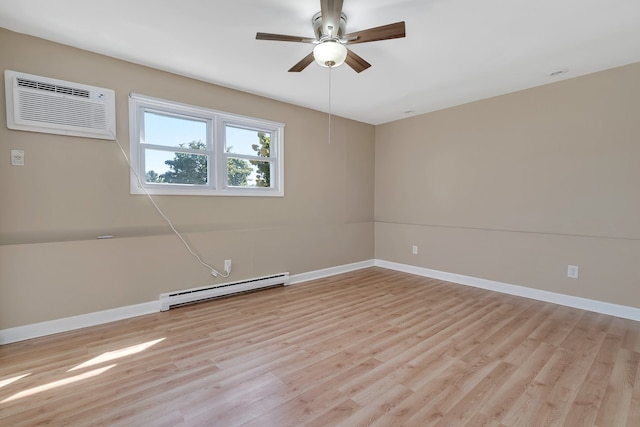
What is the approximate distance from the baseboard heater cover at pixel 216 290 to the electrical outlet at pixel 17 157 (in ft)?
5.38

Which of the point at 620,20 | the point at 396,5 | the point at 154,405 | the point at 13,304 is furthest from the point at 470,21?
the point at 13,304

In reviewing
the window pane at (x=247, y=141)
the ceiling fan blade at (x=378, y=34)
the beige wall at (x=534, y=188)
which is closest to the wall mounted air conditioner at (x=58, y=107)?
the window pane at (x=247, y=141)

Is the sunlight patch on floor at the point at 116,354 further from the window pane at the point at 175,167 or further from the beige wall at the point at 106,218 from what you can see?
the window pane at the point at 175,167

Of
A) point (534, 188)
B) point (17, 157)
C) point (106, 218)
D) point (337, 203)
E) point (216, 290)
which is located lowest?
point (216, 290)

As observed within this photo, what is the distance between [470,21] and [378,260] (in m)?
3.78

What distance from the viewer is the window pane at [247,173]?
3.67m

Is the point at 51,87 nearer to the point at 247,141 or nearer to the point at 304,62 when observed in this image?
the point at 247,141

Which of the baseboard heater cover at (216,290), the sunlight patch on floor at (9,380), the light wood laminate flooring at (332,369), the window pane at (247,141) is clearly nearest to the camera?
the light wood laminate flooring at (332,369)

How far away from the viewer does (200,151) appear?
11.1 ft

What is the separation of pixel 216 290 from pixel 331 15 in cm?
292

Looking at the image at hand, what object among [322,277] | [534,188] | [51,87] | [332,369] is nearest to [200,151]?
[51,87]

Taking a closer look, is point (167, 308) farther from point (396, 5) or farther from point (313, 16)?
point (396, 5)

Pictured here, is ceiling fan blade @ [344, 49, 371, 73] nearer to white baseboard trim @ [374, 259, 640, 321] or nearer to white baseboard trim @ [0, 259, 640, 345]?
white baseboard trim @ [0, 259, 640, 345]

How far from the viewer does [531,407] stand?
1.65m
